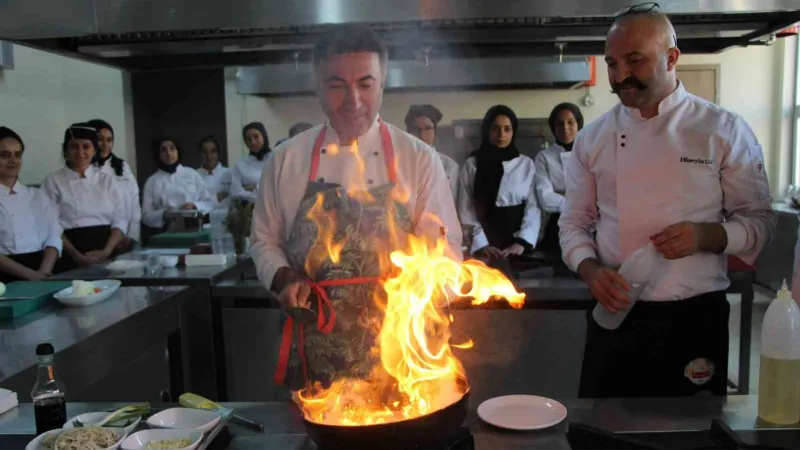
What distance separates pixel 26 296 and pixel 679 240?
7.34 ft

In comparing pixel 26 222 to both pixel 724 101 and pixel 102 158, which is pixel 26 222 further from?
pixel 724 101

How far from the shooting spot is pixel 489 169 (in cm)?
397

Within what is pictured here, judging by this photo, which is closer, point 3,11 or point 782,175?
point 3,11

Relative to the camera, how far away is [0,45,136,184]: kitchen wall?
201 inches

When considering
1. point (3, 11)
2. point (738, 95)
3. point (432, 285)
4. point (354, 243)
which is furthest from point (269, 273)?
point (738, 95)

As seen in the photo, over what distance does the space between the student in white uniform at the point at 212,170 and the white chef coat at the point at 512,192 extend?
314 cm

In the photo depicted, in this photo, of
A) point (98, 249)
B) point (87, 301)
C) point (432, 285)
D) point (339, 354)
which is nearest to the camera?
point (432, 285)

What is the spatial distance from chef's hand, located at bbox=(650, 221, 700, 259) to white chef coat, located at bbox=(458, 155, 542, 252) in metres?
2.14

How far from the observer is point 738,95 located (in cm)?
760

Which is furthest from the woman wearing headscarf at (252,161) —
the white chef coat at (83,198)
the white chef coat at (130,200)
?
the white chef coat at (83,198)

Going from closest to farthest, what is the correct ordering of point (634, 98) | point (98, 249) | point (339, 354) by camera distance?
point (634, 98) < point (339, 354) < point (98, 249)

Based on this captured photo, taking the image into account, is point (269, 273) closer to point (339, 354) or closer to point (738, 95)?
point (339, 354)

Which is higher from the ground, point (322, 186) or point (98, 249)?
point (322, 186)

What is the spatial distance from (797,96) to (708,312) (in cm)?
693
